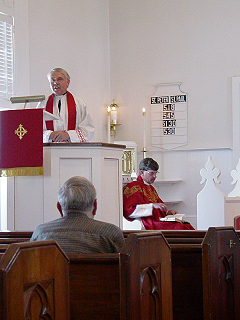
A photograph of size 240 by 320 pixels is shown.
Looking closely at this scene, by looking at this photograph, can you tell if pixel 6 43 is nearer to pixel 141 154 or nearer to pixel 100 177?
pixel 100 177

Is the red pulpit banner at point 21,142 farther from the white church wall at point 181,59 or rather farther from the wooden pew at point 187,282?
the white church wall at point 181,59

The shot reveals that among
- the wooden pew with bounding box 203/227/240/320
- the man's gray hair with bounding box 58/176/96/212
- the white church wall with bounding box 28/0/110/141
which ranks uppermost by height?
the white church wall with bounding box 28/0/110/141

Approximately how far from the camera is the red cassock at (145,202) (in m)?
5.66

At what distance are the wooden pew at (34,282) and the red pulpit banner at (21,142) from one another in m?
2.67

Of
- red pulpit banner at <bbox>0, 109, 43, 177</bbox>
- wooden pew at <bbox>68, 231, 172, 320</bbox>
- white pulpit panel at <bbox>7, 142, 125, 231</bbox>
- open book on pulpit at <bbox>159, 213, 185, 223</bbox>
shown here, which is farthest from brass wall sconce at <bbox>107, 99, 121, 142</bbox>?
wooden pew at <bbox>68, 231, 172, 320</bbox>

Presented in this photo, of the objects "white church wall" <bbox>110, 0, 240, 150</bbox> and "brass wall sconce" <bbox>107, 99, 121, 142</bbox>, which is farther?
"brass wall sconce" <bbox>107, 99, 121, 142</bbox>

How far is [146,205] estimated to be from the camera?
583cm

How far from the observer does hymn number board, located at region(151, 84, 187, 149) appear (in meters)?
8.45

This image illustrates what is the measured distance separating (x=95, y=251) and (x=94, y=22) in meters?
6.71

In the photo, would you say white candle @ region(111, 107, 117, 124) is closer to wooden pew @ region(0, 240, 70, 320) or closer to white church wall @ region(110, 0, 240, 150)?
white church wall @ region(110, 0, 240, 150)

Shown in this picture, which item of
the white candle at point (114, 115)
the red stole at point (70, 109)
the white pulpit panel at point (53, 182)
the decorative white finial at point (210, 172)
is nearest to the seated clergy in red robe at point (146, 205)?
the decorative white finial at point (210, 172)

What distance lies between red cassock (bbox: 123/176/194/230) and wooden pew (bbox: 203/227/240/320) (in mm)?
3524

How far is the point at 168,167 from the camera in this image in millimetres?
8508

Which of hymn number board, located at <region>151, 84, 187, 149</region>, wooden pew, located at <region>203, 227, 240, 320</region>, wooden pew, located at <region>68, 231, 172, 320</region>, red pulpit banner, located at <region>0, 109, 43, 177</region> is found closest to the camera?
wooden pew, located at <region>68, 231, 172, 320</region>
